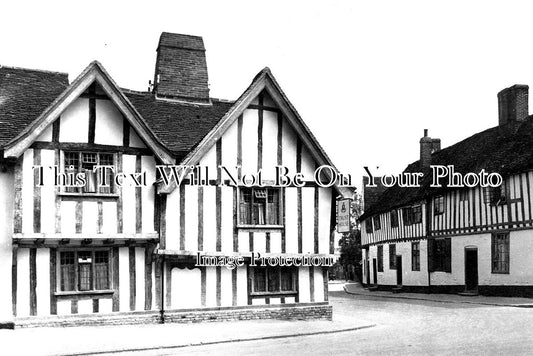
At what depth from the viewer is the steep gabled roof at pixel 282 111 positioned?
18109 millimetres

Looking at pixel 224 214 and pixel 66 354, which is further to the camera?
pixel 224 214

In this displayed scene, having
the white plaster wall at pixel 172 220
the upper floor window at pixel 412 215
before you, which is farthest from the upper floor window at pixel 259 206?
the upper floor window at pixel 412 215

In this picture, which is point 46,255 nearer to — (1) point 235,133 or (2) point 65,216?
(2) point 65,216

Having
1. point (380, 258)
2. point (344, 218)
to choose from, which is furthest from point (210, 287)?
point (380, 258)

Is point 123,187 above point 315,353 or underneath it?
above

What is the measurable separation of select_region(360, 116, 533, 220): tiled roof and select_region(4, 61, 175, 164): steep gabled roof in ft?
56.6

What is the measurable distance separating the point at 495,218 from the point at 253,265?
1558cm

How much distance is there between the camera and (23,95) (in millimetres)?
19359

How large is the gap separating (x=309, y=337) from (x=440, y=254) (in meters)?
21.5

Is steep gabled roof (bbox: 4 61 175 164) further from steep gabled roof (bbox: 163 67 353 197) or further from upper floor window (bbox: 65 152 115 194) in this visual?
upper floor window (bbox: 65 152 115 194)

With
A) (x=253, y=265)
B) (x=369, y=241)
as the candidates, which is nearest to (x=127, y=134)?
(x=253, y=265)

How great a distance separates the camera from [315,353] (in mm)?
11992

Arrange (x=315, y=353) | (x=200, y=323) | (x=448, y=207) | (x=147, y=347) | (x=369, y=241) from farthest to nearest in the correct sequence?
1. (x=369, y=241)
2. (x=448, y=207)
3. (x=200, y=323)
4. (x=147, y=347)
5. (x=315, y=353)

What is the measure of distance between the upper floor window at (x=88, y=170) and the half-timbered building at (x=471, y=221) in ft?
57.0
